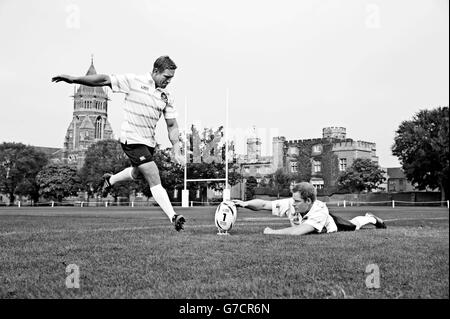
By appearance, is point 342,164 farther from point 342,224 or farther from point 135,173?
point 135,173

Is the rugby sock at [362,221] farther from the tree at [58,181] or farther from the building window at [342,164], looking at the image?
the tree at [58,181]

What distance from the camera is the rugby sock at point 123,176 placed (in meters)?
7.46

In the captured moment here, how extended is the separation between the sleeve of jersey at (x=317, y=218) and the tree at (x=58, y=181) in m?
60.7

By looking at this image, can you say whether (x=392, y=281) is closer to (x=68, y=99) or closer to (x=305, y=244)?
(x=305, y=244)

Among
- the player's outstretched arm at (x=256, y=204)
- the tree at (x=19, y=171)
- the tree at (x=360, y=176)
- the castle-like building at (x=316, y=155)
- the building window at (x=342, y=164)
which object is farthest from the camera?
the tree at (x=19, y=171)

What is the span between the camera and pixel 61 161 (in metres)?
78.2

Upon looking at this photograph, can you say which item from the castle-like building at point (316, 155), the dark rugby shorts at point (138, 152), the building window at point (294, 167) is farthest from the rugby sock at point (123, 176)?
Result: the building window at point (294, 167)

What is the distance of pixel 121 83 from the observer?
6.48 m

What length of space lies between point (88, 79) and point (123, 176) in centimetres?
→ 187

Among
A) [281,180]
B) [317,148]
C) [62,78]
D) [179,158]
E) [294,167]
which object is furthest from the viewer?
[281,180]

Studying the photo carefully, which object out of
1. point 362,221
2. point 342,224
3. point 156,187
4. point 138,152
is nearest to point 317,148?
point 362,221

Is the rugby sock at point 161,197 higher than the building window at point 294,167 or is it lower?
lower

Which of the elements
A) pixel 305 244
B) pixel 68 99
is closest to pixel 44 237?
pixel 68 99

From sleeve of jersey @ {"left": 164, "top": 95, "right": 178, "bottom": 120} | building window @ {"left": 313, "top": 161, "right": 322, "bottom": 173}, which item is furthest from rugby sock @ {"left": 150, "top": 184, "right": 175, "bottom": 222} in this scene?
building window @ {"left": 313, "top": 161, "right": 322, "bottom": 173}
